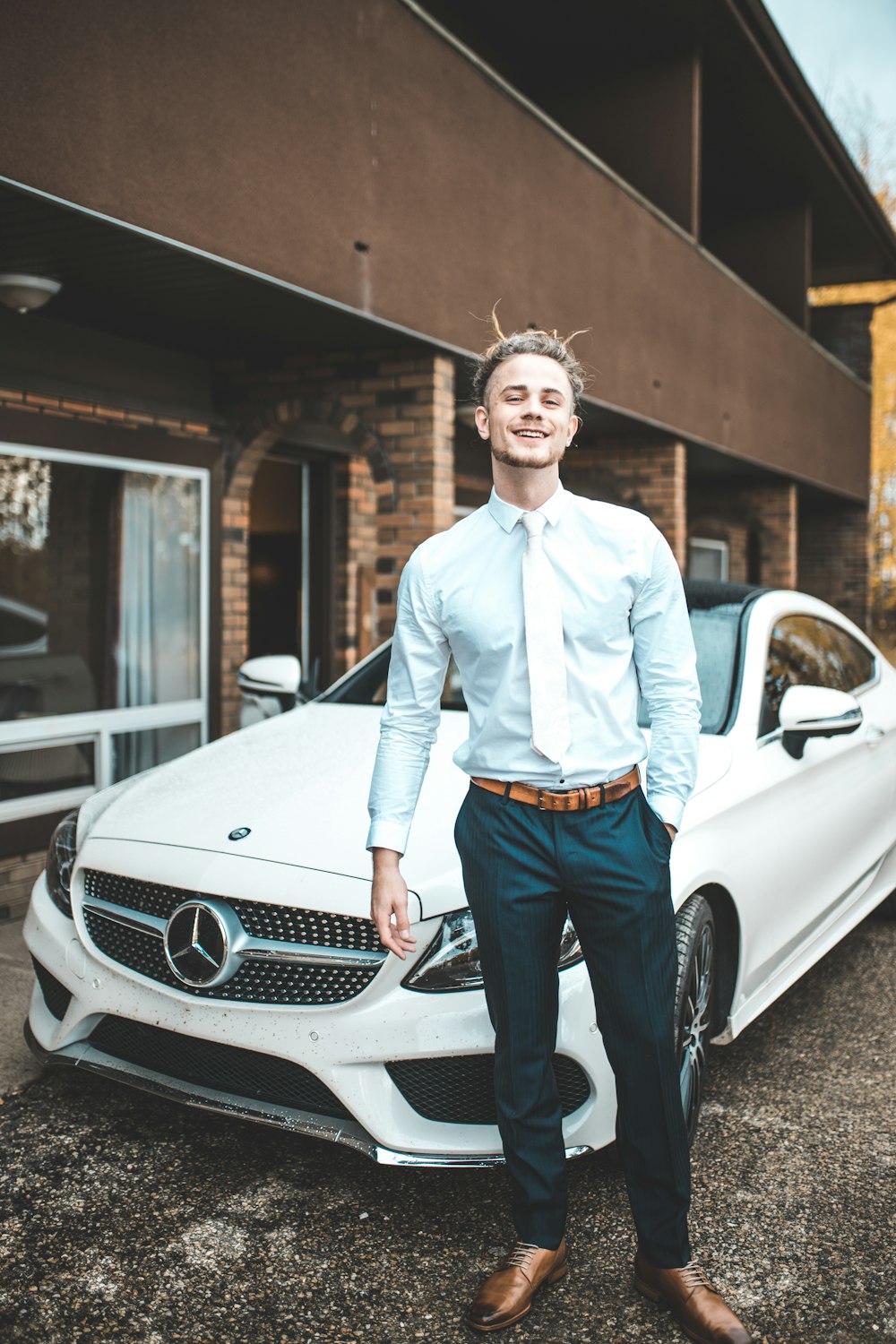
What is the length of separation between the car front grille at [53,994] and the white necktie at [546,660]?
1752 millimetres

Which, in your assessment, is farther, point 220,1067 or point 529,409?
point 220,1067

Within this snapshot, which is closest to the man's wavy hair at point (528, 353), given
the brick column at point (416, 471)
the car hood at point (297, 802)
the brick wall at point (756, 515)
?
the car hood at point (297, 802)

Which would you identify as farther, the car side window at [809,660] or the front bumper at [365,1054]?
the car side window at [809,660]

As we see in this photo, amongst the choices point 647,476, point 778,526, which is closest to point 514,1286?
point 647,476

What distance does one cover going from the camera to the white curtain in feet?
22.8

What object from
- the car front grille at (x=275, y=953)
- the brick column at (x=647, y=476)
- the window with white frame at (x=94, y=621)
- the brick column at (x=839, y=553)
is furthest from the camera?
the brick column at (x=839, y=553)

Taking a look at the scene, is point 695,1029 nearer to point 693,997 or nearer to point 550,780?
point 693,997

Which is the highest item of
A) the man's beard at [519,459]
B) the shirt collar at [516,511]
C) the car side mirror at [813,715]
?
the man's beard at [519,459]

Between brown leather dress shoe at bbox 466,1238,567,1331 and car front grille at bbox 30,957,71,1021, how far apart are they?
1.43 metres

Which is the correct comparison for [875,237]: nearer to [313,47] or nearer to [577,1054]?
[313,47]

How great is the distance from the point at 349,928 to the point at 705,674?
5.39ft

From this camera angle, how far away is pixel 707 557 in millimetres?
14625

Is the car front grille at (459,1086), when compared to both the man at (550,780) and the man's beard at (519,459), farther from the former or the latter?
the man's beard at (519,459)

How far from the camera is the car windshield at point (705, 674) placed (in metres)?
3.86
